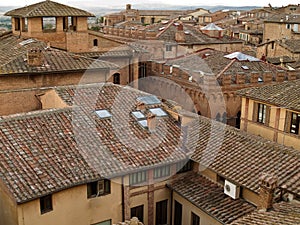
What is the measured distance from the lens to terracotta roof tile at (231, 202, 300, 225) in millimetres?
13454

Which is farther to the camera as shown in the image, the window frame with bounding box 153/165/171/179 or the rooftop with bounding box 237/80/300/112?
the rooftop with bounding box 237/80/300/112

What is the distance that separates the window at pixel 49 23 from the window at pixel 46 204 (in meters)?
18.7

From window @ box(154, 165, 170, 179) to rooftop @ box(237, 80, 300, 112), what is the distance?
8293 millimetres

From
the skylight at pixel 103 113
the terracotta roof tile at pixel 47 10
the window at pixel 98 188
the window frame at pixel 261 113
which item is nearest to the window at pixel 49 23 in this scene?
the terracotta roof tile at pixel 47 10

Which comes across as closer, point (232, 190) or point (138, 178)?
point (232, 190)

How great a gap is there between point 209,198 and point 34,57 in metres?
14.1

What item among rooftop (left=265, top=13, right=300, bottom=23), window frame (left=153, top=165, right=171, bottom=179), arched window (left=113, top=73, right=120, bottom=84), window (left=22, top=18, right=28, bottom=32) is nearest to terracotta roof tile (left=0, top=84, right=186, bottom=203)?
window frame (left=153, top=165, right=171, bottom=179)

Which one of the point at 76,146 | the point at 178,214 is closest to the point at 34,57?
the point at 76,146

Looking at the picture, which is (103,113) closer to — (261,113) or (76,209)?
(76,209)

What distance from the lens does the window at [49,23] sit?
3145 cm

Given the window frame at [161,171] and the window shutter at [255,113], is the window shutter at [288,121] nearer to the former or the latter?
the window shutter at [255,113]

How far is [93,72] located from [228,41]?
2793 cm

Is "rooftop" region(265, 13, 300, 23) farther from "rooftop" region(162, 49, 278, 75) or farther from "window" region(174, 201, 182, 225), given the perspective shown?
"window" region(174, 201, 182, 225)

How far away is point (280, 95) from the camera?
79.3 ft
